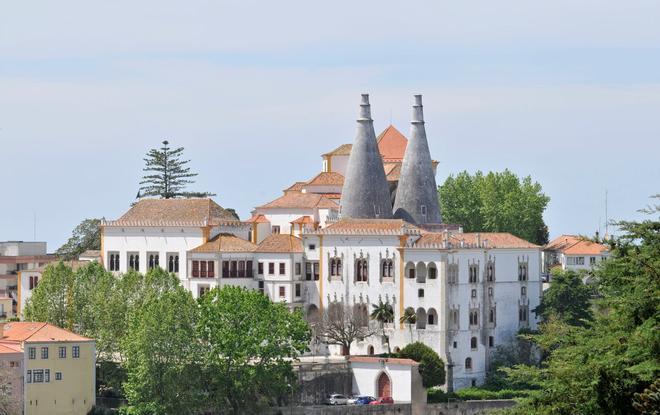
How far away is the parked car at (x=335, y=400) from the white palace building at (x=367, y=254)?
5.45 meters

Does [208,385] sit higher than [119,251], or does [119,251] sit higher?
[119,251]

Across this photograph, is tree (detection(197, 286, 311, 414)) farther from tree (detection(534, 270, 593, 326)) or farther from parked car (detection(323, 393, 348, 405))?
tree (detection(534, 270, 593, 326))

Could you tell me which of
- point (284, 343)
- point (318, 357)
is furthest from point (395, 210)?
point (284, 343)

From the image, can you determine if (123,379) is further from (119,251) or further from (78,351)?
(119,251)

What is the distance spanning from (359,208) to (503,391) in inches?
574

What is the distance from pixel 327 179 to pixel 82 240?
2717 centimetres

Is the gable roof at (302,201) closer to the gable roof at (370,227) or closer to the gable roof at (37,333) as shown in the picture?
the gable roof at (370,227)

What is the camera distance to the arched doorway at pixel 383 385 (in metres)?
99.8

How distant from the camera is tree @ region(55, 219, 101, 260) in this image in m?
136

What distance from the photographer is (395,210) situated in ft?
368

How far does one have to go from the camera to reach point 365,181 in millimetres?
110562

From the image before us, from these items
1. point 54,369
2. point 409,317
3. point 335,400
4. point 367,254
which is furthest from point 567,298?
point 54,369

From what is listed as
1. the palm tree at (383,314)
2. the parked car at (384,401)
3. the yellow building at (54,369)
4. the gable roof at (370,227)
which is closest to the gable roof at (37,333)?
the yellow building at (54,369)

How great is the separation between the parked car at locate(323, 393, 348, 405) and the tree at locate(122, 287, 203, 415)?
891 cm
